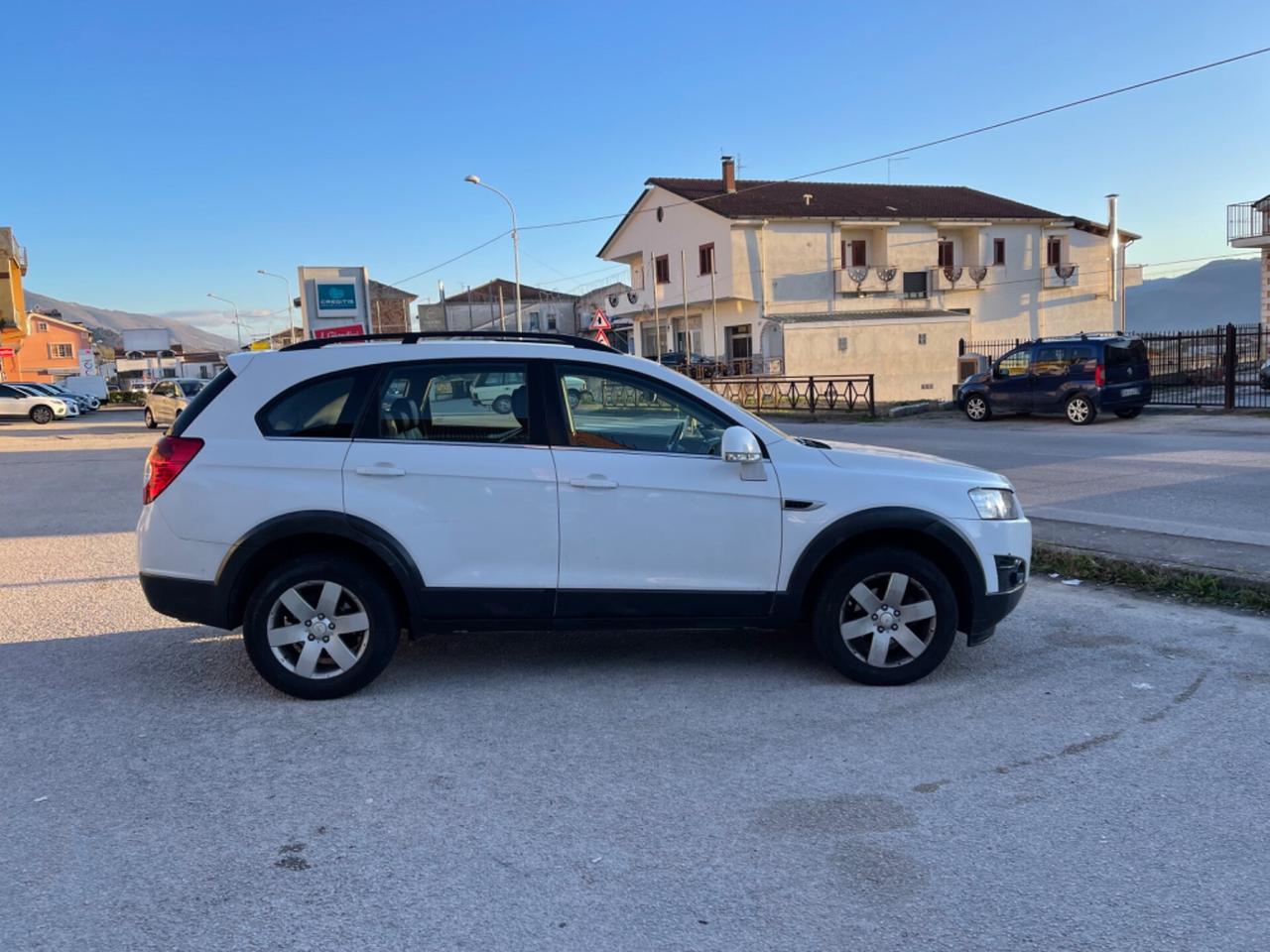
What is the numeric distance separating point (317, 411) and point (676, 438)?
71.6 inches

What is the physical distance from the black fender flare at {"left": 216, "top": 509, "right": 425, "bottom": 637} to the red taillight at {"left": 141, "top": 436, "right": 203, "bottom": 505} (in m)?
0.48

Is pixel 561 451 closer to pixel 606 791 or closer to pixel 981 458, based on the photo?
pixel 606 791

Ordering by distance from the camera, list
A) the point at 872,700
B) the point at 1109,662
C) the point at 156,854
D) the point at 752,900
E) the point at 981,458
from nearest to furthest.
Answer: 1. the point at 752,900
2. the point at 156,854
3. the point at 872,700
4. the point at 1109,662
5. the point at 981,458

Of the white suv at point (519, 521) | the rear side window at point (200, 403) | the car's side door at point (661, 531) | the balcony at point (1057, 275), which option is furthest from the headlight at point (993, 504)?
the balcony at point (1057, 275)

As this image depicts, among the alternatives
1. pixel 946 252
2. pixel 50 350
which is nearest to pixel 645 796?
pixel 946 252

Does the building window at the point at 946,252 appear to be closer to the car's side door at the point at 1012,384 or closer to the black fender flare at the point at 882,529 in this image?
the car's side door at the point at 1012,384

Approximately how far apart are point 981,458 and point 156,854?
13478 mm

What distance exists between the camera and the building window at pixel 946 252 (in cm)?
4853

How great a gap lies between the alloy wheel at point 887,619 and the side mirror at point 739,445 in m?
0.89

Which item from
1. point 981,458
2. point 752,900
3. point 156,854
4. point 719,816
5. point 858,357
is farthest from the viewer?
point 858,357

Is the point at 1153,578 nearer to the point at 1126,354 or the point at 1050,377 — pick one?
the point at 1050,377

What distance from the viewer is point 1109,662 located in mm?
5266

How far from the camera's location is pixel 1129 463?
13453 millimetres

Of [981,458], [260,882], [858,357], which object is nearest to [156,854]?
[260,882]
